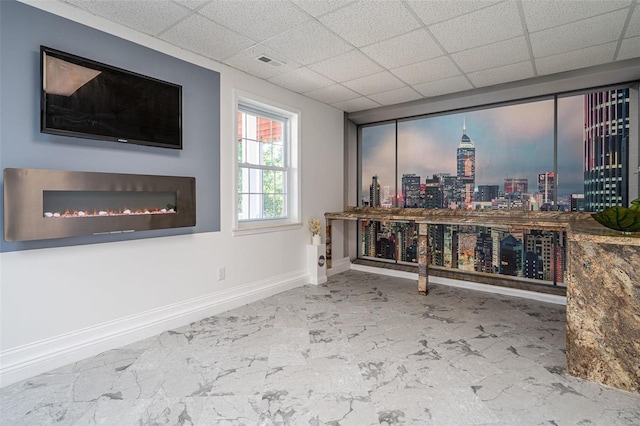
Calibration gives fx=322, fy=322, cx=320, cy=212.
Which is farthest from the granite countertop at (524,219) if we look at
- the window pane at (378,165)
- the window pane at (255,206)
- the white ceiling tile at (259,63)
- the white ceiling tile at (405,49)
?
the white ceiling tile at (259,63)

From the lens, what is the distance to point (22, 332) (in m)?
2.21

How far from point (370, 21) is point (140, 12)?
178cm

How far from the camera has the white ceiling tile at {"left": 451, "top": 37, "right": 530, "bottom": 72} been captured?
2.98 meters

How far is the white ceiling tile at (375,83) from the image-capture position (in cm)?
376

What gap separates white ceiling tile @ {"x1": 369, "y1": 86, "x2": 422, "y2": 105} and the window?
1.24 meters

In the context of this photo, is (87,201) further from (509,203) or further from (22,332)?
(509,203)

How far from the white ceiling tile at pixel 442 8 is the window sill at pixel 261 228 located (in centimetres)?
269

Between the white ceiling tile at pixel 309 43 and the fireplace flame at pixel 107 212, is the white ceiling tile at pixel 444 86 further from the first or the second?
the fireplace flame at pixel 107 212

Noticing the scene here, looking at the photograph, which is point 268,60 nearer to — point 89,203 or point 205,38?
point 205,38

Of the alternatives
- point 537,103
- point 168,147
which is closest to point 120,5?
point 168,147

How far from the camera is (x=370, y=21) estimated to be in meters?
2.57

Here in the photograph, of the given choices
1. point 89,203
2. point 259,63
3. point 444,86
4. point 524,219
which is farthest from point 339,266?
point 89,203

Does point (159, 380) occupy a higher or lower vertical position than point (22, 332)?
lower

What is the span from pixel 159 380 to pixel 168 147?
1920mm
